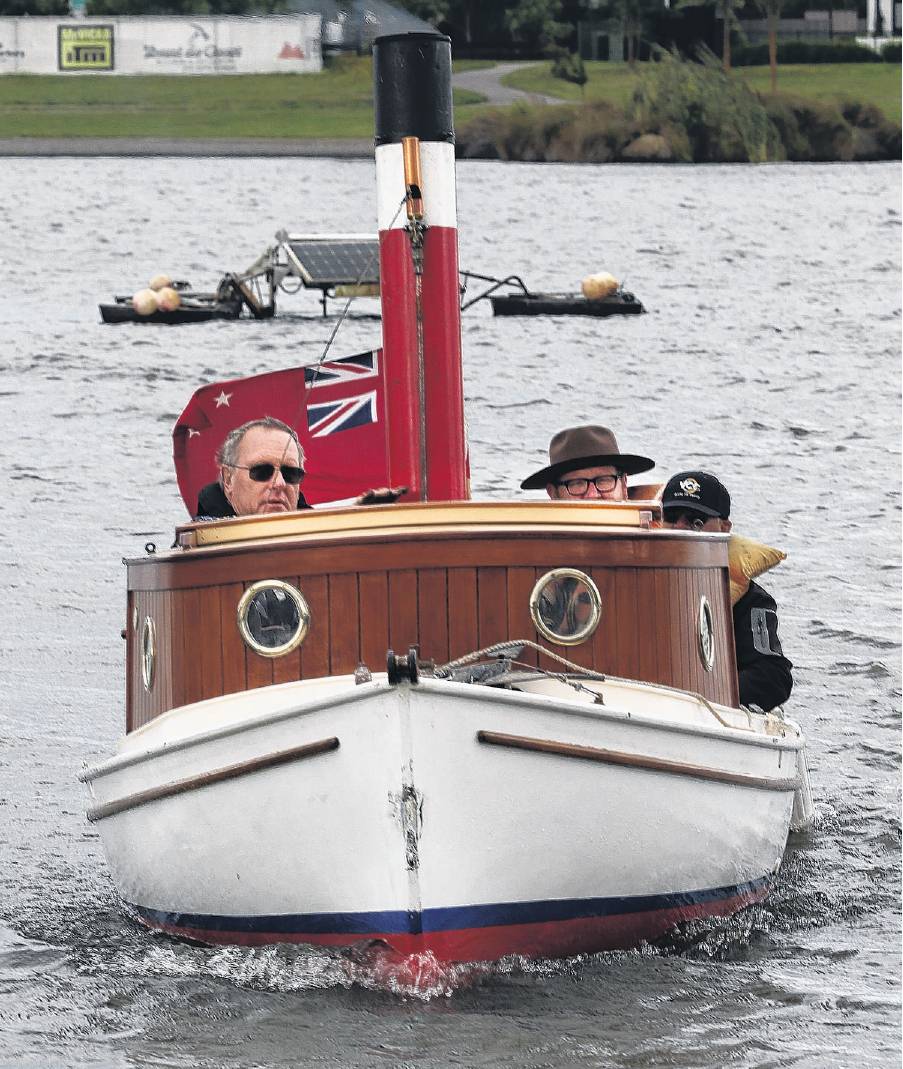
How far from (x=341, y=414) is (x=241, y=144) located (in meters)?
84.9

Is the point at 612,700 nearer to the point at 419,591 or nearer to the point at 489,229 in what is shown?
the point at 419,591

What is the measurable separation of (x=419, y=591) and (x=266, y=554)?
0.62 meters

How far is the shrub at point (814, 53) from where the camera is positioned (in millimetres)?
103438

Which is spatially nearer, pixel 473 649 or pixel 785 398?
pixel 473 649

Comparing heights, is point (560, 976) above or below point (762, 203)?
below

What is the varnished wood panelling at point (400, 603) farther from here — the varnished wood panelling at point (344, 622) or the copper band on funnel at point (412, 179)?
the copper band on funnel at point (412, 179)

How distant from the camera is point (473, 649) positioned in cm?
839

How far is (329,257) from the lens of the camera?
3997cm

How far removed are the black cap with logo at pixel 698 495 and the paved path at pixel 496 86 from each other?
3344 inches

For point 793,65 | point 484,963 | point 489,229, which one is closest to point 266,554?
point 484,963

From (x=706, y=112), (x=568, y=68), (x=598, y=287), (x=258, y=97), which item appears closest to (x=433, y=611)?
(x=598, y=287)

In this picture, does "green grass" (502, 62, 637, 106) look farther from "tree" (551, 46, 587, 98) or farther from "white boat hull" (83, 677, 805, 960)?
"white boat hull" (83, 677, 805, 960)

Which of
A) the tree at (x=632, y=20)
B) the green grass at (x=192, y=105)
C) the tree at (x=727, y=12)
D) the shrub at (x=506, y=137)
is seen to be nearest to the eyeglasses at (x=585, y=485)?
the shrub at (x=506, y=137)

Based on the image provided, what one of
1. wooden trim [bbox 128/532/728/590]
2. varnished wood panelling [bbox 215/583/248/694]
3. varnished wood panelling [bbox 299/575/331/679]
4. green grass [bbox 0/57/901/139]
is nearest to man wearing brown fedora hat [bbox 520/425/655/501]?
wooden trim [bbox 128/532/728/590]
